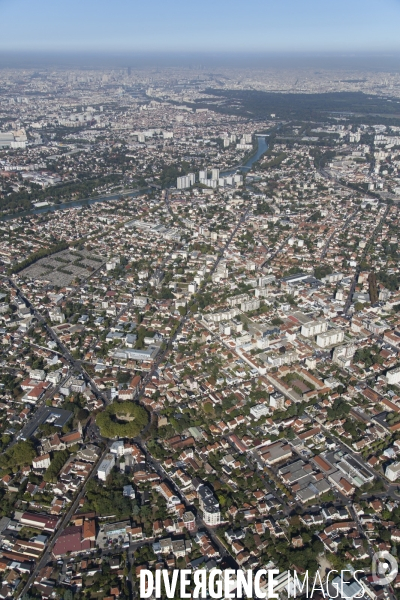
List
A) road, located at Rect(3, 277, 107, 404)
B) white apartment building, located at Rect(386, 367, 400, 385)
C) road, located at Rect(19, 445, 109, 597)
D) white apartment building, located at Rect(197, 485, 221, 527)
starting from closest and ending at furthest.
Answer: road, located at Rect(19, 445, 109, 597), white apartment building, located at Rect(197, 485, 221, 527), road, located at Rect(3, 277, 107, 404), white apartment building, located at Rect(386, 367, 400, 385)

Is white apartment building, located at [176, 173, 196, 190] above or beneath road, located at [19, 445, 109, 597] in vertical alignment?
above

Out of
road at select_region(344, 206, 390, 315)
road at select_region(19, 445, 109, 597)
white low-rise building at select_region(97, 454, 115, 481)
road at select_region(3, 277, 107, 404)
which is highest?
road at select_region(344, 206, 390, 315)

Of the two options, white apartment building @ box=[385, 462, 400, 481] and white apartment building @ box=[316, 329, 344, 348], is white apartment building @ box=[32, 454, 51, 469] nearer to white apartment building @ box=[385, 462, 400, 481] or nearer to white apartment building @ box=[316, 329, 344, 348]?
white apartment building @ box=[385, 462, 400, 481]

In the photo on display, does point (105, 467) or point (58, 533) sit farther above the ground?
point (105, 467)

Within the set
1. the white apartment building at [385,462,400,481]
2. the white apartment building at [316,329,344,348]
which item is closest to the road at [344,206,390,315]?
the white apartment building at [316,329,344,348]

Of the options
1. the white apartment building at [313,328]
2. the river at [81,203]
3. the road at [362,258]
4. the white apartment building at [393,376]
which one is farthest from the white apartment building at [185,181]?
the white apartment building at [393,376]

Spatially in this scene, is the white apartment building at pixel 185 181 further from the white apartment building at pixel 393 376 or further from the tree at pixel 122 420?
the tree at pixel 122 420

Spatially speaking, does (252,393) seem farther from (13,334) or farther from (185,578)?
(13,334)

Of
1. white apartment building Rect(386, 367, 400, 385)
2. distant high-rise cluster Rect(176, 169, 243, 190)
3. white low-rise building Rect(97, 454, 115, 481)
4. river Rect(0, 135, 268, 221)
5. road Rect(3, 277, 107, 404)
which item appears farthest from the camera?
distant high-rise cluster Rect(176, 169, 243, 190)

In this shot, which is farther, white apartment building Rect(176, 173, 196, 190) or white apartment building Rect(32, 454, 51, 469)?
white apartment building Rect(176, 173, 196, 190)

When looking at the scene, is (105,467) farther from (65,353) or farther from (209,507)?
(65,353)

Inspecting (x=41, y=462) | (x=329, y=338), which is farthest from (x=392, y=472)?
(x=41, y=462)
